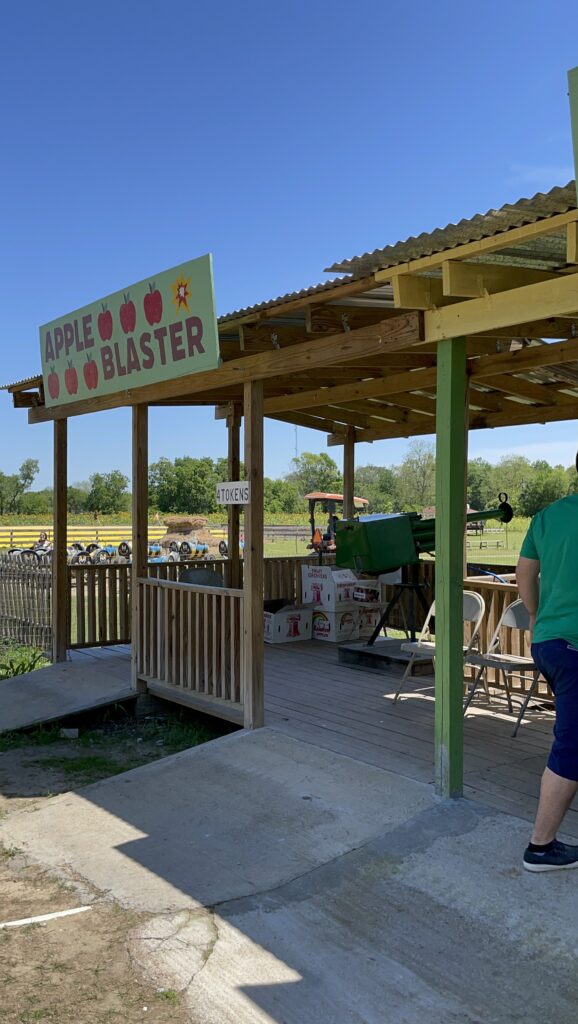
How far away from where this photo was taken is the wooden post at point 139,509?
724 centimetres

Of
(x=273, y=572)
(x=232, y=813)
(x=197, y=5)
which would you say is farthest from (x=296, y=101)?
(x=232, y=813)

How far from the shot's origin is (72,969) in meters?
3.13

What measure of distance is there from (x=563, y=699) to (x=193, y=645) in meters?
3.91

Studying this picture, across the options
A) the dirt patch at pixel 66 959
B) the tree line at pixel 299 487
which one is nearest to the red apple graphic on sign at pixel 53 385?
the dirt patch at pixel 66 959

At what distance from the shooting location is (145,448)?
723 cm

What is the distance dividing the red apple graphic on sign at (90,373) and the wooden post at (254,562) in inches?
62.6

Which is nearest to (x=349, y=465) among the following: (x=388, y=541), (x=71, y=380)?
(x=388, y=541)

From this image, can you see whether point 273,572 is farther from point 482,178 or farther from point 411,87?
point 482,178

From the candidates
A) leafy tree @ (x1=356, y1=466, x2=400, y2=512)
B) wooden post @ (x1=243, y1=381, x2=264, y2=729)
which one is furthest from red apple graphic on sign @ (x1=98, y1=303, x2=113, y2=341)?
leafy tree @ (x1=356, y1=466, x2=400, y2=512)

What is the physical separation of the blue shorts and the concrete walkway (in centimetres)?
55

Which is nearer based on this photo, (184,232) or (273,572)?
(273,572)

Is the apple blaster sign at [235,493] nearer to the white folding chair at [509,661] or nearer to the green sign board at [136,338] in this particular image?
the green sign board at [136,338]

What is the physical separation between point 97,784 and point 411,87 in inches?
687

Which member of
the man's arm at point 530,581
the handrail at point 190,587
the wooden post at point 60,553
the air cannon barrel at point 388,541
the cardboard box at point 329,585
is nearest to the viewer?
the man's arm at point 530,581
